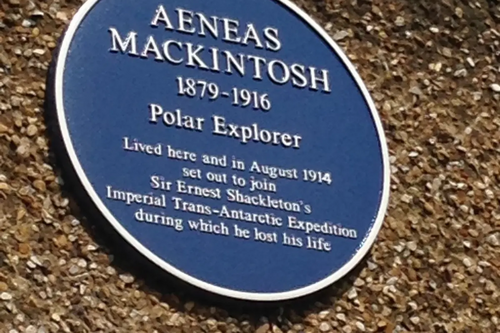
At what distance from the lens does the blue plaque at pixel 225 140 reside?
646 centimetres

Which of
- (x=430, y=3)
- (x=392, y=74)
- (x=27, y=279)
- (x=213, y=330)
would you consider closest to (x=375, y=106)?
(x=392, y=74)

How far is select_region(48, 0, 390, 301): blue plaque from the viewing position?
6.46 m

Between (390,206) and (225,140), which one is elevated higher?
(225,140)

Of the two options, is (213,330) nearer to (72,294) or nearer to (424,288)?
(72,294)

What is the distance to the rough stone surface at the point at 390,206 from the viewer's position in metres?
6.25

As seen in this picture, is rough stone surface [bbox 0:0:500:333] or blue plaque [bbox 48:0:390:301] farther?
blue plaque [bbox 48:0:390:301]

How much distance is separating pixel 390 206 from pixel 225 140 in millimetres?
829

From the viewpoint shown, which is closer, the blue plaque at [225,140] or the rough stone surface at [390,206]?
the rough stone surface at [390,206]

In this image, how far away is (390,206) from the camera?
23.2 feet

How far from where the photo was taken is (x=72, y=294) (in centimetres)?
623

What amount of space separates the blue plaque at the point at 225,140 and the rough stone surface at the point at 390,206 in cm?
11

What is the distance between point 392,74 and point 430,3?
55 cm

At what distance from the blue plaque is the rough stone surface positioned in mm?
111

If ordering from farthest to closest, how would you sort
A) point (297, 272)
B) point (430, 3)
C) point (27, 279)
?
point (430, 3)
point (297, 272)
point (27, 279)
